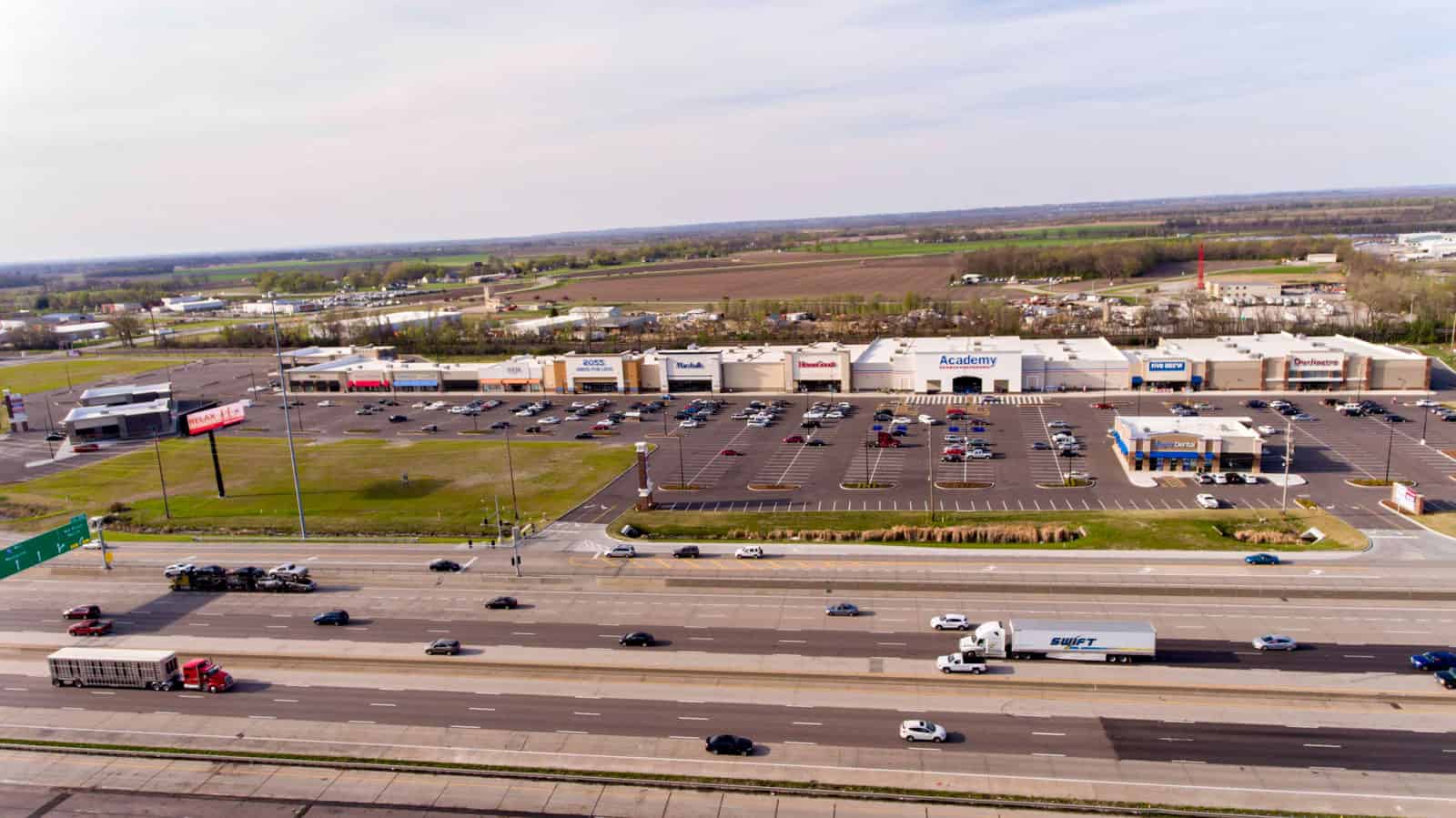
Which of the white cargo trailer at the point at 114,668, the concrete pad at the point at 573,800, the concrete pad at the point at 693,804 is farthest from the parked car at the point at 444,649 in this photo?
the concrete pad at the point at 693,804

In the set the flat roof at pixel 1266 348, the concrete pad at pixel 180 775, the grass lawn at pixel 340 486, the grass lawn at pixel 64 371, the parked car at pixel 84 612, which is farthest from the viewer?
the grass lawn at pixel 64 371

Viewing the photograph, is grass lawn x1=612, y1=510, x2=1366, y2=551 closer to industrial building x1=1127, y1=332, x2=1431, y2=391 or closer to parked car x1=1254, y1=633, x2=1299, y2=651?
parked car x1=1254, y1=633, x2=1299, y2=651

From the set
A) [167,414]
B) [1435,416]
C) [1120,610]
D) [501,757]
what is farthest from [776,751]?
[167,414]

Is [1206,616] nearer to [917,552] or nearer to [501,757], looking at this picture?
[917,552]

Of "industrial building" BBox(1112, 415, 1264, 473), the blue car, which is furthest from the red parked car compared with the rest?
"industrial building" BBox(1112, 415, 1264, 473)

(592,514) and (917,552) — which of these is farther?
(592,514)

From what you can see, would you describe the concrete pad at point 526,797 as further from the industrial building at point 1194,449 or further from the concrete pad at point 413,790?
the industrial building at point 1194,449

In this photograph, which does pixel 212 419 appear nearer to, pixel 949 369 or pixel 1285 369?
pixel 949 369
